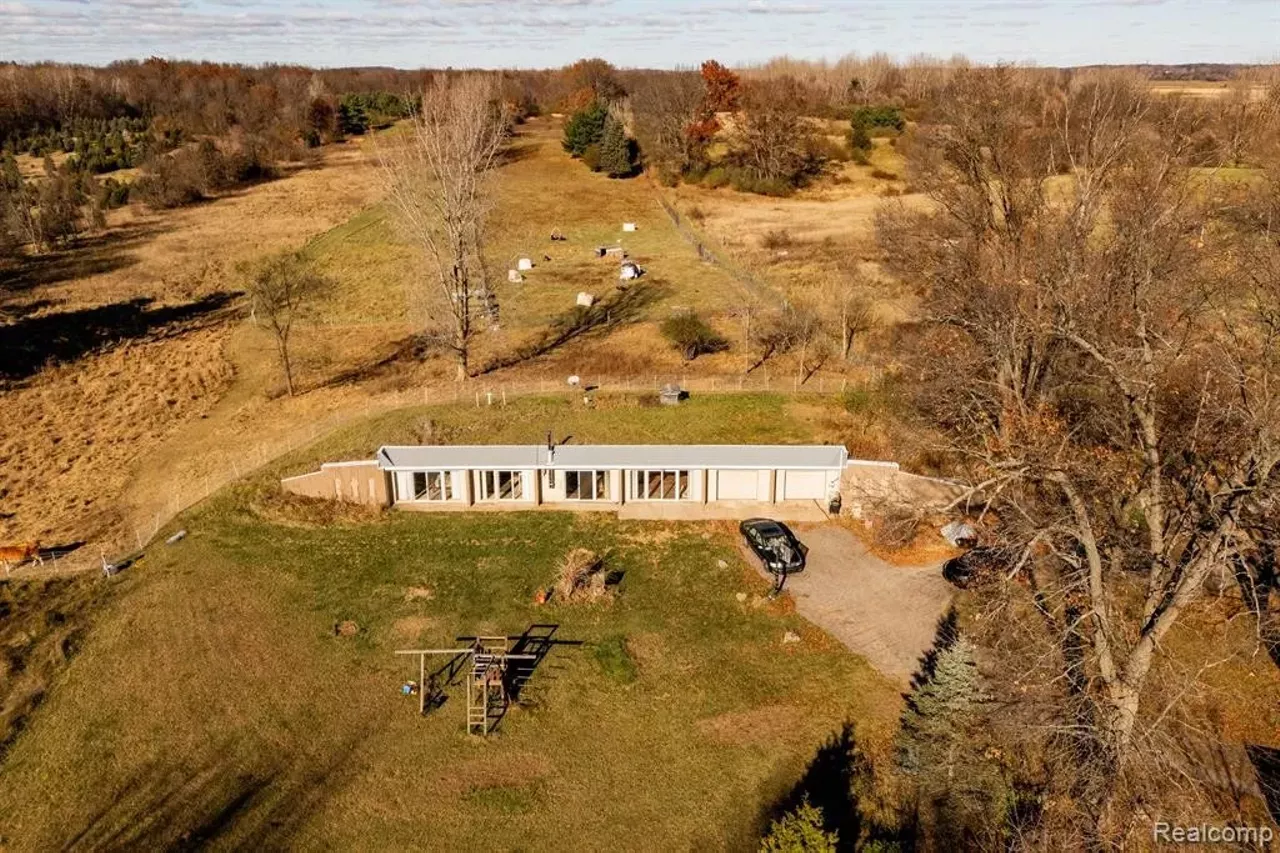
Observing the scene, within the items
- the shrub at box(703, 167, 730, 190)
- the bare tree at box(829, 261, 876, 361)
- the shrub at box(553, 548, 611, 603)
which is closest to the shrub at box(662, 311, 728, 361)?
the bare tree at box(829, 261, 876, 361)

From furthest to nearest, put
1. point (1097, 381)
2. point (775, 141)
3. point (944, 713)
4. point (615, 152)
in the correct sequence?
point (615, 152) → point (775, 141) → point (1097, 381) → point (944, 713)

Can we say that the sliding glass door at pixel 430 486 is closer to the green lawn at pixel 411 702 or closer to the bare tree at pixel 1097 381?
the green lawn at pixel 411 702

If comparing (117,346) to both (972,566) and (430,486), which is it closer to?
(430,486)

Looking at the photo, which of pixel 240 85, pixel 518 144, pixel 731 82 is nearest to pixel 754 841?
pixel 731 82

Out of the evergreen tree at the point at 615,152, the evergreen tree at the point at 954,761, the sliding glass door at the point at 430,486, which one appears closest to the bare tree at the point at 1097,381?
the evergreen tree at the point at 954,761

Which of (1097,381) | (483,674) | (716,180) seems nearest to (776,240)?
(716,180)

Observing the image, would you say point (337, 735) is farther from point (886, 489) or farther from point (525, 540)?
point (886, 489)

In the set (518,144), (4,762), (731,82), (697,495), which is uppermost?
(731,82)
